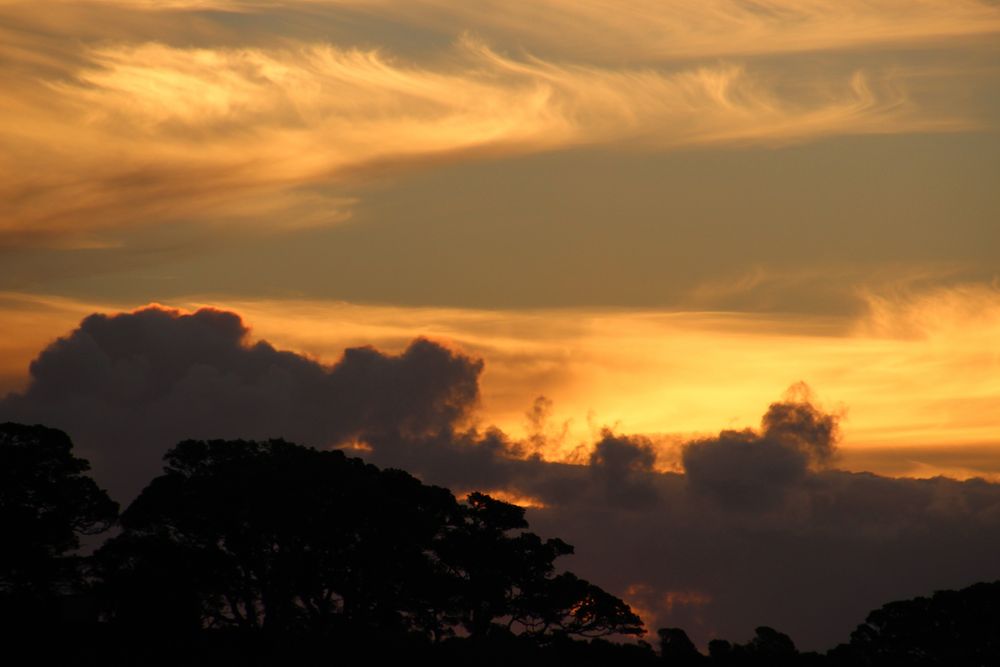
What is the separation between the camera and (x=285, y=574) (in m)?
102

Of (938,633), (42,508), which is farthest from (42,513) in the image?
(938,633)

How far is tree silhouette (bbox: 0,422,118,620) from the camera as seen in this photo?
93438mm

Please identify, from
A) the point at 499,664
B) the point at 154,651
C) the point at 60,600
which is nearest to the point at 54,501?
the point at 60,600

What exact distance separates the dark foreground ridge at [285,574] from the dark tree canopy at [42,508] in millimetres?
93

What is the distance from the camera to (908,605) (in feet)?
418

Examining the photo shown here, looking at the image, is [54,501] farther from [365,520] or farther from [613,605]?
[613,605]

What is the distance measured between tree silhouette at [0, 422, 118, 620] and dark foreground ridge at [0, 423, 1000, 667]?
0.09 m

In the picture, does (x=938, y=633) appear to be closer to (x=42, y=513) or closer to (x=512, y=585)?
(x=512, y=585)

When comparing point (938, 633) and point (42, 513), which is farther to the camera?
point (938, 633)

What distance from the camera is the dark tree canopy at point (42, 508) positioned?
3684 inches

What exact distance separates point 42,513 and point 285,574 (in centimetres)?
1719

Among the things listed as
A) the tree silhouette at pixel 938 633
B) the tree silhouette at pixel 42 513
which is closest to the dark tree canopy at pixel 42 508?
the tree silhouette at pixel 42 513

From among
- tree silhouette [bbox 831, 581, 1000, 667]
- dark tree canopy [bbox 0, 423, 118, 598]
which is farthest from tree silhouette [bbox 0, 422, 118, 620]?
tree silhouette [bbox 831, 581, 1000, 667]

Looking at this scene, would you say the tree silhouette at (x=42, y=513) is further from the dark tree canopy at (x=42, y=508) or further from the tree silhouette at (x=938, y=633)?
the tree silhouette at (x=938, y=633)
